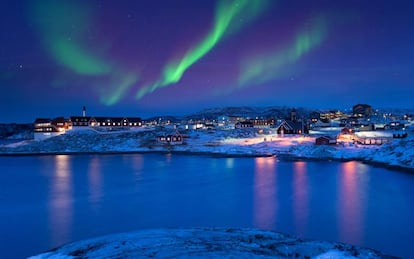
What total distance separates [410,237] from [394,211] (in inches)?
235

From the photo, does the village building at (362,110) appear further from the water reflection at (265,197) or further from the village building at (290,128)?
the water reflection at (265,197)

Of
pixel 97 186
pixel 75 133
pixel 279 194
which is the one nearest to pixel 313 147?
pixel 279 194

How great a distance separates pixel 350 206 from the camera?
22969 mm

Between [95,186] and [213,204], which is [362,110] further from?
[213,204]

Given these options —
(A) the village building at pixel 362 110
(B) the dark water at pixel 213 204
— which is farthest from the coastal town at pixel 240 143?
(A) the village building at pixel 362 110

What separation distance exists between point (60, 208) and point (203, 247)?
15075 millimetres

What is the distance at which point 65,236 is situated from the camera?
16859 millimetres

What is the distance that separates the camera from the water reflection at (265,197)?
19.3 m

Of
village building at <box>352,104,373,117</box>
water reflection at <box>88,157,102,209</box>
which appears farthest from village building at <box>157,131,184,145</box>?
village building at <box>352,104,373,117</box>

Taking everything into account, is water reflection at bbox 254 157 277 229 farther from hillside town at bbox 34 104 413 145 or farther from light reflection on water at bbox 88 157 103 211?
hillside town at bbox 34 104 413 145

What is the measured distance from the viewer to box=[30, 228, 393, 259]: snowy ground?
11.6 m

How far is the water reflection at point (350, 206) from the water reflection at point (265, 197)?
11.7 feet

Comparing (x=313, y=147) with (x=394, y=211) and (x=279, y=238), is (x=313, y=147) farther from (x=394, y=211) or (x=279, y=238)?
(x=279, y=238)

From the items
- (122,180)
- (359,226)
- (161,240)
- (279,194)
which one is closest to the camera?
(161,240)
